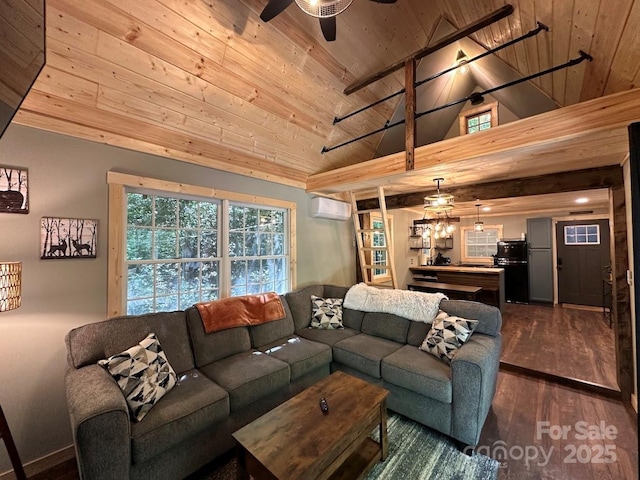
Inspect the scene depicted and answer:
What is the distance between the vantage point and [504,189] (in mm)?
3518

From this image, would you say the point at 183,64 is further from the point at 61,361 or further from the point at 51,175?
the point at 61,361

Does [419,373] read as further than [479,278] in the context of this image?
No

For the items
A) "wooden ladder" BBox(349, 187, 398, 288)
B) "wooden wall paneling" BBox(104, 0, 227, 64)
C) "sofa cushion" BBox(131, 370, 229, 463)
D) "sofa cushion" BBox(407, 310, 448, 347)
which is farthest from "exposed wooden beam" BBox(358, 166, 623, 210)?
"sofa cushion" BBox(131, 370, 229, 463)

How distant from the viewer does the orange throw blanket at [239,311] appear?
2.49 m

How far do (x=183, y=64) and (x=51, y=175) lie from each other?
133 cm

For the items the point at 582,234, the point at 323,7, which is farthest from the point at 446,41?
the point at 582,234

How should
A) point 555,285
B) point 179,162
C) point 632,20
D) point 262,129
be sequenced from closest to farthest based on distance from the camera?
1. point 632,20
2. point 179,162
3. point 262,129
4. point 555,285

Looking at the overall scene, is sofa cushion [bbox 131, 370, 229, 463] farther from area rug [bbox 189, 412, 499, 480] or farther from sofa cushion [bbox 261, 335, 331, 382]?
sofa cushion [bbox 261, 335, 331, 382]

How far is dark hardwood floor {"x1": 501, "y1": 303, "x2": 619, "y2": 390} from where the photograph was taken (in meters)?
3.12

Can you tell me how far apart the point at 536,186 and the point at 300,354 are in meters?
3.54

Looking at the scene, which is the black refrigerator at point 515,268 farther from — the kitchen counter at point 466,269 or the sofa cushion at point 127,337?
the sofa cushion at point 127,337

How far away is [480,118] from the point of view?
4.28m

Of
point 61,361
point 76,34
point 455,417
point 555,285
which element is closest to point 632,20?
point 455,417

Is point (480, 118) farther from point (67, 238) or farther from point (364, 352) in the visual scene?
point (67, 238)
